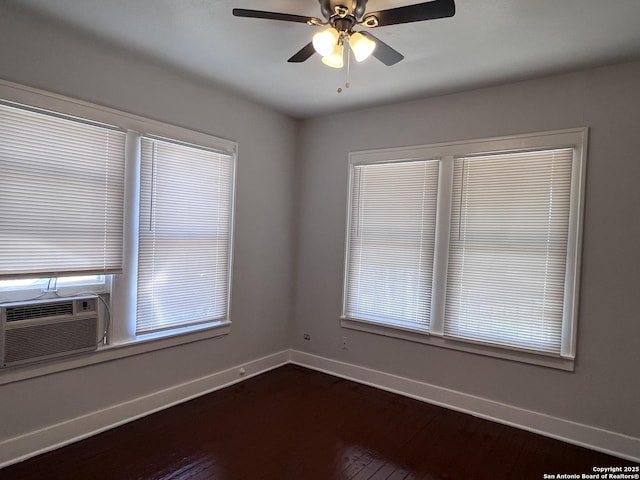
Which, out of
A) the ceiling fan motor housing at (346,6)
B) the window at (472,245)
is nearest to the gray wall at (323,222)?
the window at (472,245)

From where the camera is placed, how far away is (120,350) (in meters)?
2.84

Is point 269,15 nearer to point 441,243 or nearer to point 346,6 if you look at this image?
point 346,6

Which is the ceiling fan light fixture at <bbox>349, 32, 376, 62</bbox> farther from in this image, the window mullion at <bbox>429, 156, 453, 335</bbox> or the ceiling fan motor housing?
the window mullion at <bbox>429, 156, 453, 335</bbox>

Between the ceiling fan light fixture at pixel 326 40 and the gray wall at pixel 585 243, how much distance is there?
183 centimetres

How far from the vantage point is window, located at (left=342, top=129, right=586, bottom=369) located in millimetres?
2900

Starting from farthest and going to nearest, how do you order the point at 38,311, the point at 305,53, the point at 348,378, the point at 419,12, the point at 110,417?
the point at 348,378
the point at 110,417
the point at 38,311
the point at 305,53
the point at 419,12

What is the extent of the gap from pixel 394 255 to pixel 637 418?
6.95ft

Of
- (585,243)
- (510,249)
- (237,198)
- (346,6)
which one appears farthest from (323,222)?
(346,6)

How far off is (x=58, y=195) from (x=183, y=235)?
3.20 ft

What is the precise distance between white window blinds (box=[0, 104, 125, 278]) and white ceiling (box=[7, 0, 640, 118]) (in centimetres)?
69

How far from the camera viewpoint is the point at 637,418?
8.61 ft

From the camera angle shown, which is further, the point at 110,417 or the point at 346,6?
the point at 110,417

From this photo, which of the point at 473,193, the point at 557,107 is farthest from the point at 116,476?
the point at 557,107

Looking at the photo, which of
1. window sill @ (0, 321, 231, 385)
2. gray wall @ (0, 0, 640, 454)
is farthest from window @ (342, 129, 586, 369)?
window sill @ (0, 321, 231, 385)
